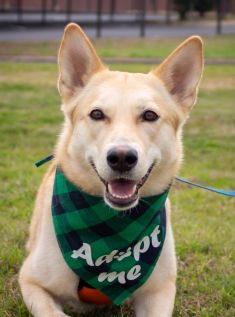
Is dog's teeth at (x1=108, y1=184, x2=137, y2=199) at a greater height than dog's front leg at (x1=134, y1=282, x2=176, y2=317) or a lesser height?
greater

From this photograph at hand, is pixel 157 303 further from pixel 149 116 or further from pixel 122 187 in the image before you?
pixel 149 116

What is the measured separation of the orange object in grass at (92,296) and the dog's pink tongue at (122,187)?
0.70 metres

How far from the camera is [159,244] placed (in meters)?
3.62

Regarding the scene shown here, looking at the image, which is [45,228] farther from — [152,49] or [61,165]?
[152,49]

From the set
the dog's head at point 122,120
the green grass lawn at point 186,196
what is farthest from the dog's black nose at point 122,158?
the green grass lawn at point 186,196

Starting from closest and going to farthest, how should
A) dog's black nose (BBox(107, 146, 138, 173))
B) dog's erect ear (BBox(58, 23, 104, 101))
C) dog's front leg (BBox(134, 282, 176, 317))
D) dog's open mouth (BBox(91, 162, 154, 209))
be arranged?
1. dog's black nose (BBox(107, 146, 138, 173))
2. dog's open mouth (BBox(91, 162, 154, 209))
3. dog's front leg (BBox(134, 282, 176, 317))
4. dog's erect ear (BBox(58, 23, 104, 101))

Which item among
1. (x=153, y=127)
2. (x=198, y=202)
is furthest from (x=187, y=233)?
(x=153, y=127)

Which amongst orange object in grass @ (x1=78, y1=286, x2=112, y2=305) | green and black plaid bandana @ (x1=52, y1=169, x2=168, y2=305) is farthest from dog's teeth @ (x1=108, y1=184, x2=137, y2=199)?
orange object in grass @ (x1=78, y1=286, x2=112, y2=305)

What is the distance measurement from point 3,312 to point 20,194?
92.2 inches

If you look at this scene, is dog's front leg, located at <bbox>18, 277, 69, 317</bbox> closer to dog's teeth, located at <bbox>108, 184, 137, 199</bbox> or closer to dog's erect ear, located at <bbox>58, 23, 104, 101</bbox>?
dog's teeth, located at <bbox>108, 184, 137, 199</bbox>

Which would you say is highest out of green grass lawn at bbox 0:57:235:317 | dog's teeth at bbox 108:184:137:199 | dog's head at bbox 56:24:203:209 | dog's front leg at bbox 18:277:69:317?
dog's head at bbox 56:24:203:209

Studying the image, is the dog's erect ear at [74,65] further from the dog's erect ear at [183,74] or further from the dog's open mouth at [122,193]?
the dog's open mouth at [122,193]

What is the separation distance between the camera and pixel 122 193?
10.5 ft

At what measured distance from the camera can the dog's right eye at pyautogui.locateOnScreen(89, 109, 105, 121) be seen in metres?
3.43
